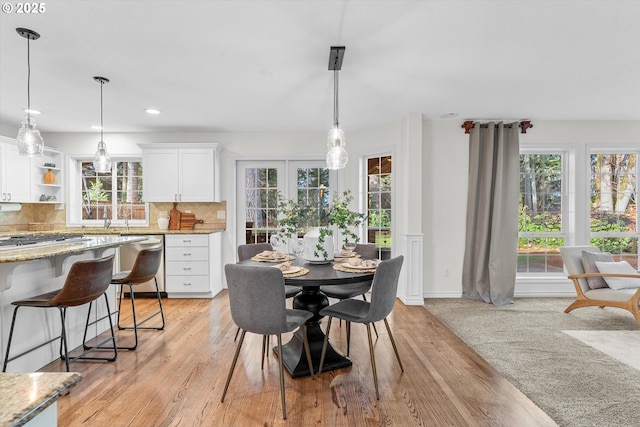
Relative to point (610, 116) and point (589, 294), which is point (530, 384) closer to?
point (589, 294)

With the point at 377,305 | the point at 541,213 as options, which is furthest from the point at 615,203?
the point at 377,305

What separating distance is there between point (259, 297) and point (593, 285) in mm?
3796

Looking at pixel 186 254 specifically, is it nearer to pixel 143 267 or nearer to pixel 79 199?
pixel 143 267

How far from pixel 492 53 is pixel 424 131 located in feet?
6.39

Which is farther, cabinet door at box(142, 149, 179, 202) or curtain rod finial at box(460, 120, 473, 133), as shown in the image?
cabinet door at box(142, 149, 179, 202)

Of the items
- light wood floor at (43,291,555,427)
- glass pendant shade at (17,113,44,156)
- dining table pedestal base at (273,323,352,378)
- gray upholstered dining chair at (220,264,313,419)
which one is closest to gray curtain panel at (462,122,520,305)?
light wood floor at (43,291,555,427)

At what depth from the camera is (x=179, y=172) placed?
4.87 meters

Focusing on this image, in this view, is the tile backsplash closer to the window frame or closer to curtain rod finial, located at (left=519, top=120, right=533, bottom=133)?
the window frame

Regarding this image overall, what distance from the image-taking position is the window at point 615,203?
473cm

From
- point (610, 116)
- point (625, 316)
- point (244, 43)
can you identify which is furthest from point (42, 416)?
point (610, 116)

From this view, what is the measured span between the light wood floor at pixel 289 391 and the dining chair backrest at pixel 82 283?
0.61 metres

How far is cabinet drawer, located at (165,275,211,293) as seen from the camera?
4598 mm

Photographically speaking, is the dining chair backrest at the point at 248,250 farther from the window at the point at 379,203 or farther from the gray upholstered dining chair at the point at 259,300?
the window at the point at 379,203

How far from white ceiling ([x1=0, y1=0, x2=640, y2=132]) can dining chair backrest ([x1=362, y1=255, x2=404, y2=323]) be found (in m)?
1.62
